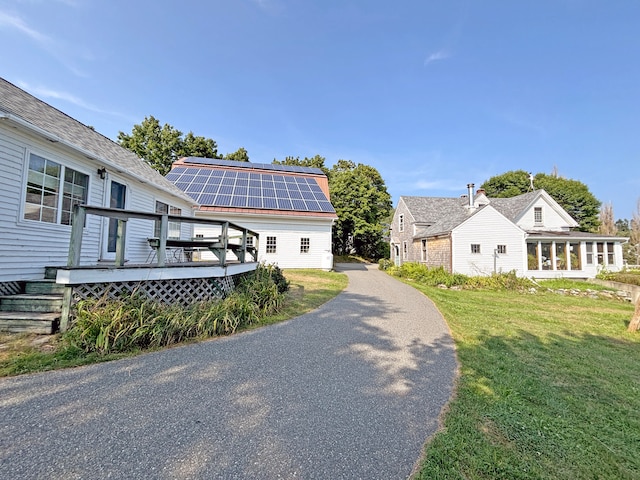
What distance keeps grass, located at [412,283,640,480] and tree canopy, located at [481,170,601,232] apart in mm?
38541

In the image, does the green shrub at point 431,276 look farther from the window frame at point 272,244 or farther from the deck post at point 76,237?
the deck post at point 76,237

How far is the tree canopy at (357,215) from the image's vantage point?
2911 cm

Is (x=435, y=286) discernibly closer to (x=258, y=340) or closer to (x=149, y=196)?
(x=258, y=340)

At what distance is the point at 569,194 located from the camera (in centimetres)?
3544

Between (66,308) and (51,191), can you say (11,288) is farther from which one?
(51,191)

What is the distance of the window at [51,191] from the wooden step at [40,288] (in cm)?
132

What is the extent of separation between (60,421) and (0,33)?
32.6ft

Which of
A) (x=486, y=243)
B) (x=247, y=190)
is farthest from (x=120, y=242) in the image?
(x=486, y=243)

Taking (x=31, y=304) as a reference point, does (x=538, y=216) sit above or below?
above

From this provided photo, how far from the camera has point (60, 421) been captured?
2400mm

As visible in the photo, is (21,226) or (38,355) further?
(21,226)

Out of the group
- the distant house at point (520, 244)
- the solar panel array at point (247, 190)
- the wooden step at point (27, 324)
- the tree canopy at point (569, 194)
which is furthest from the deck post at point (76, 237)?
the tree canopy at point (569, 194)

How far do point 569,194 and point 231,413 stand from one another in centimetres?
4735

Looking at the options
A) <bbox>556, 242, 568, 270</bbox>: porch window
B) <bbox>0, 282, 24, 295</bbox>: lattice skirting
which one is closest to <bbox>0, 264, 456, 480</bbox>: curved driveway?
<bbox>0, 282, 24, 295</bbox>: lattice skirting
